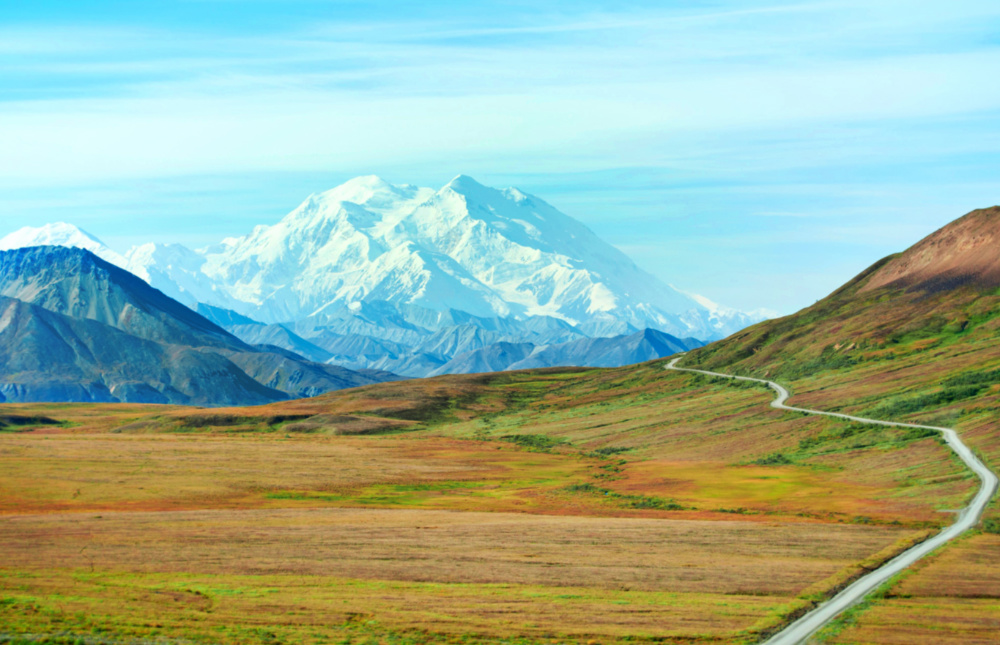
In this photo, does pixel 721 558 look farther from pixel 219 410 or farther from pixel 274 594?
pixel 219 410

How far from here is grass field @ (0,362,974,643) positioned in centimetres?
3997

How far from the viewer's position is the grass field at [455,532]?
1574 inches

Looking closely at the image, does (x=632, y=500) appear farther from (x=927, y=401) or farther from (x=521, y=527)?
(x=927, y=401)

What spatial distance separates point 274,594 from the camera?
4359 centimetres

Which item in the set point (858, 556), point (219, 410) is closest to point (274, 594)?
point (858, 556)

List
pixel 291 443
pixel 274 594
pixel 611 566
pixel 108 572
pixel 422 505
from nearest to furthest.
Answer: pixel 274 594, pixel 108 572, pixel 611 566, pixel 422 505, pixel 291 443

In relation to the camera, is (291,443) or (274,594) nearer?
(274,594)

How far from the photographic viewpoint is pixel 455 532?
200ft

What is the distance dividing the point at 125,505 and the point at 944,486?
69.4m

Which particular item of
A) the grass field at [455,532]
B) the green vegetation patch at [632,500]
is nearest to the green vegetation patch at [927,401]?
the grass field at [455,532]

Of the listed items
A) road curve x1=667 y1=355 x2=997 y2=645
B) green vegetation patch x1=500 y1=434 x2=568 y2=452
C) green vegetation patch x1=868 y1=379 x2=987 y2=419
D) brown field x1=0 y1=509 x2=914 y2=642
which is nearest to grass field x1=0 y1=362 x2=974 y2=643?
brown field x1=0 y1=509 x2=914 y2=642

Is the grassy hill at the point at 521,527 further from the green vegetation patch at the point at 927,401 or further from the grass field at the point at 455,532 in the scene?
the green vegetation patch at the point at 927,401

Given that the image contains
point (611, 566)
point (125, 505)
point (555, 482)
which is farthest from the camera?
point (555, 482)

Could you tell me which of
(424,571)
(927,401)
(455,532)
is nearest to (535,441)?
(927,401)
